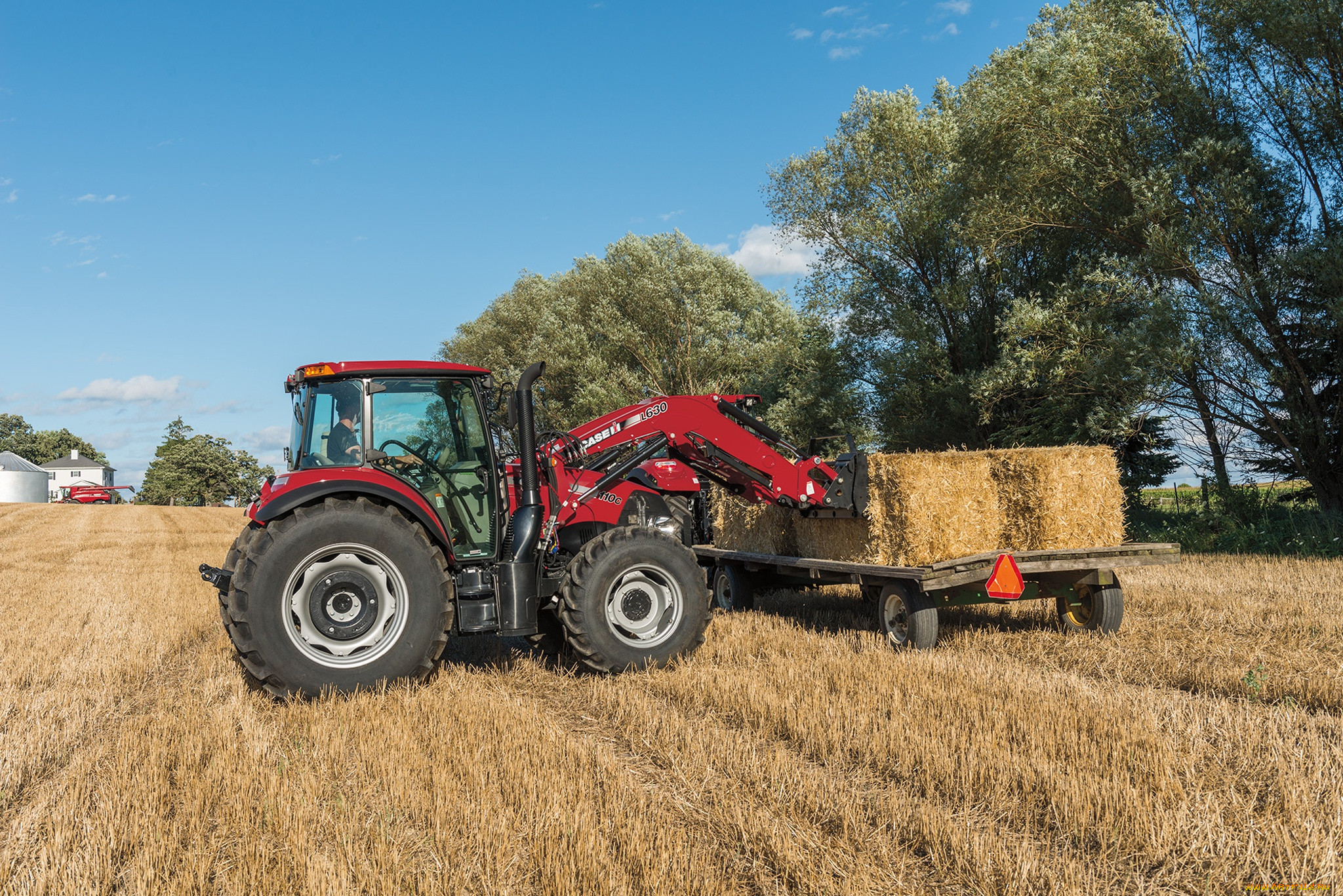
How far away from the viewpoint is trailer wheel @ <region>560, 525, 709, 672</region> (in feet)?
20.5

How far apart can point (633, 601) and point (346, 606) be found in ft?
6.68

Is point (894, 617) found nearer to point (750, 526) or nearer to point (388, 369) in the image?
point (750, 526)

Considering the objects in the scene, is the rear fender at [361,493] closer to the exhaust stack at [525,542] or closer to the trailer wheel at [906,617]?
the exhaust stack at [525,542]

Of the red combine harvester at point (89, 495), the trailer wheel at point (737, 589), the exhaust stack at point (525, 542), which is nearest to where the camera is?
the exhaust stack at point (525, 542)

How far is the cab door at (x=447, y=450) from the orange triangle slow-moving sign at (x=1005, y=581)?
383cm

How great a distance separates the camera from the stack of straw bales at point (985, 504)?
7203 mm

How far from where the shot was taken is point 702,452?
307 inches

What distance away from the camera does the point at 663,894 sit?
298 centimetres

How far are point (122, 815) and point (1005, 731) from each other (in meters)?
4.22

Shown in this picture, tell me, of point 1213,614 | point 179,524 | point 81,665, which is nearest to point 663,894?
point 81,665

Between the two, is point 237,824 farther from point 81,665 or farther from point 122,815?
point 81,665

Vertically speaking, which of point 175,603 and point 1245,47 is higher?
point 1245,47

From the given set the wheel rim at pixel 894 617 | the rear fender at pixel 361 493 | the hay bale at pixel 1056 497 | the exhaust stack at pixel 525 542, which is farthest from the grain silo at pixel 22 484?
the hay bale at pixel 1056 497

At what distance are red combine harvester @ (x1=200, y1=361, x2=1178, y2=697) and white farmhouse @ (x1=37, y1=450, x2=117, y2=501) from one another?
103 m
